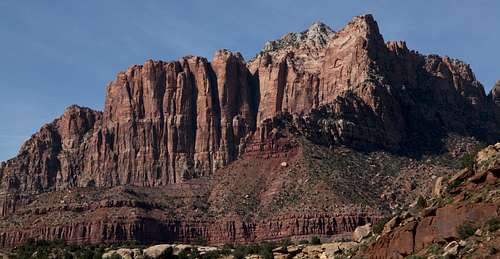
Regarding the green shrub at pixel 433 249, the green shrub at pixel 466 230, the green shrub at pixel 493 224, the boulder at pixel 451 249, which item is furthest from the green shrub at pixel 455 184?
the green shrub at pixel 493 224

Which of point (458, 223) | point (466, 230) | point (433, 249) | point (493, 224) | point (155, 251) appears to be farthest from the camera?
point (155, 251)

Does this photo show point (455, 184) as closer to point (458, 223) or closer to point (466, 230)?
point (458, 223)

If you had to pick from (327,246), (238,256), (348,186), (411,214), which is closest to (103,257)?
(238,256)

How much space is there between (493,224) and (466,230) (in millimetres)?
2238

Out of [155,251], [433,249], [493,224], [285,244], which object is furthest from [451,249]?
[155,251]

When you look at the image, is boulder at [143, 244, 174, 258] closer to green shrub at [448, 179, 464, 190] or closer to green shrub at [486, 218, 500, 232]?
green shrub at [448, 179, 464, 190]

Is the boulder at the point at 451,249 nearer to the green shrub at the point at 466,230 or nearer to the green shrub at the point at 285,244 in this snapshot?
the green shrub at the point at 466,230

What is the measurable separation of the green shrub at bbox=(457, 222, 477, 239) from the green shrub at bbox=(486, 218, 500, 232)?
1185 millimetres

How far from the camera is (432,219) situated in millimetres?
84375

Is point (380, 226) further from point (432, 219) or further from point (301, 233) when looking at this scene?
point (301, 233)

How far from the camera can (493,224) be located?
77.9 m

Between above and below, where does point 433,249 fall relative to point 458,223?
below

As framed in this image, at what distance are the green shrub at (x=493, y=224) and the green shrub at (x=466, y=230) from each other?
118 centimetres

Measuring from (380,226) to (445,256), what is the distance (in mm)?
25045
